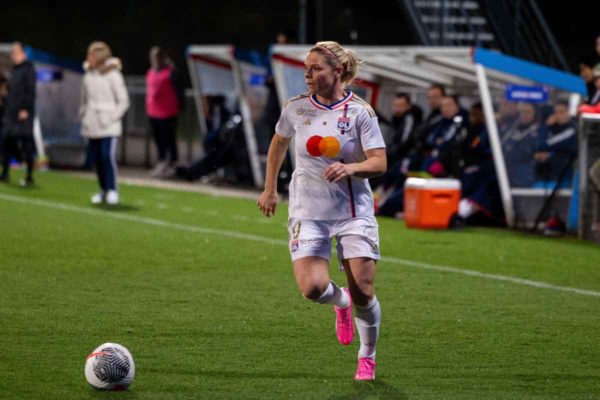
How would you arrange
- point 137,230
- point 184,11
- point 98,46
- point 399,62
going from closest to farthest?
1. point 137,230
2. point 98,46
3. point 399,62
4. point 184,11

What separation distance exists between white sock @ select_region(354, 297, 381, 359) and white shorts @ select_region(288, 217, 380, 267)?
11.2 inches

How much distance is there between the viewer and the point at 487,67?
16.7 m

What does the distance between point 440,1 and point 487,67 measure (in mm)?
6357

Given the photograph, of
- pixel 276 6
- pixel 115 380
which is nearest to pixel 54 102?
pixel 276 6

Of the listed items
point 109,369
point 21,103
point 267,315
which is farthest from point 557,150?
point 109,369

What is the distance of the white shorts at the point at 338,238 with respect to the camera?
25.5 ft

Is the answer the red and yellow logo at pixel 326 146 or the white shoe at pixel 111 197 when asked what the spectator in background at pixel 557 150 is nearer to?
the white shoe at pixel 111 197

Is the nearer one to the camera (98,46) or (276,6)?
(98,46)

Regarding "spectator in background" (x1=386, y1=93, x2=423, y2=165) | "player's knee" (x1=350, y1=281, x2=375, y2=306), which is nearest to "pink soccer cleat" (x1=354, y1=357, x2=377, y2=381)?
"player's knee" (x1=350, y1=281, x2=375, y2=306)

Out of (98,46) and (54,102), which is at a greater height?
(98,46)

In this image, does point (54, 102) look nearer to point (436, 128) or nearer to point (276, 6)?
point (276, 6)

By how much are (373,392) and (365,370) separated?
1.18ft

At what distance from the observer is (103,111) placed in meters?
18.1

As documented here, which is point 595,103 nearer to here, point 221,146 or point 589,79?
point 589,79
